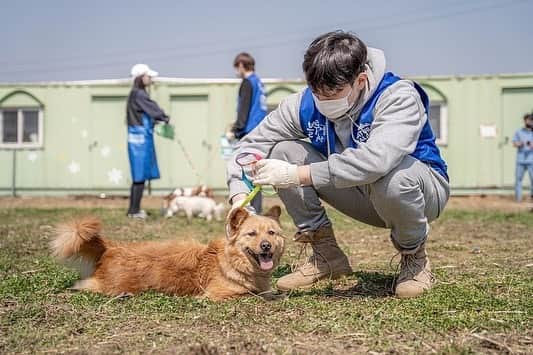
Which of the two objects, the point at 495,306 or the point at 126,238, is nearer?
the point at 495,306

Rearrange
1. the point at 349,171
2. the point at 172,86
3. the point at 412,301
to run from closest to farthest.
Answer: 1. the point at 349,171
2. the point at 412,301
3. the point at 172,86

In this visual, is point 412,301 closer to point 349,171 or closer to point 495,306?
point 495,306

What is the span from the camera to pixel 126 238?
7660mm

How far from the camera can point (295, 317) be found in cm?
353

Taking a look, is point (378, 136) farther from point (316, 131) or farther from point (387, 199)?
point (316, 131)

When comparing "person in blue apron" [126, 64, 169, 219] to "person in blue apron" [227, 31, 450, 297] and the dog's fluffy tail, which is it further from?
"person in blue apron" [227, 31, 450, 297]

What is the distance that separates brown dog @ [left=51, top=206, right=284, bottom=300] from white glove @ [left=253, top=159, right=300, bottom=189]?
1.28 ft

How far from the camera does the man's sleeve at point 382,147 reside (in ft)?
11.7

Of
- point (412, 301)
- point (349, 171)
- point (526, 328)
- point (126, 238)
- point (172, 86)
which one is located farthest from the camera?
point (172, 86)

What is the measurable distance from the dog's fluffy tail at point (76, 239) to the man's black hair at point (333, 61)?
1.77 meters

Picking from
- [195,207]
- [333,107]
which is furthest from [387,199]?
[195,207]

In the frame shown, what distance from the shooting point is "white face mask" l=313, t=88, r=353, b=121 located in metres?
3.73

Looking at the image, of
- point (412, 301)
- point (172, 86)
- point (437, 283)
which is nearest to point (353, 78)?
point (412, 301)

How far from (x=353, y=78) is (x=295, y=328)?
1.40m
